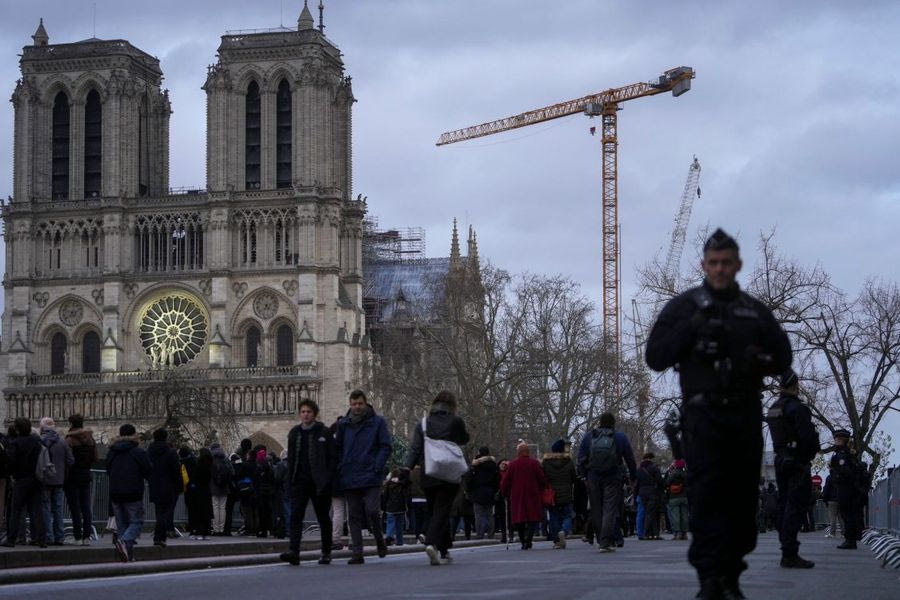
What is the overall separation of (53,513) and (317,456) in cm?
602

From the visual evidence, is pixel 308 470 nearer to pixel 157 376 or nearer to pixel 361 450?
pixel 361 450

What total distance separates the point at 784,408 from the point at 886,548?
3.58 metres

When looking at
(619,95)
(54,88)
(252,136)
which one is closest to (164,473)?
(252,136)

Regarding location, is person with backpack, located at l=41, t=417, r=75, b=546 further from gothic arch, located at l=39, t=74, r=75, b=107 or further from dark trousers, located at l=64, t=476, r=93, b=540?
gothic arch, located at l=39, t=74, r=75, b=107

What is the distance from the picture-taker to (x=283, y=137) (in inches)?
3755

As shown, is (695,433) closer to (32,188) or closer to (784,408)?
(784,408)

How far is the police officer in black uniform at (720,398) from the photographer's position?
Answer: 9438 mm

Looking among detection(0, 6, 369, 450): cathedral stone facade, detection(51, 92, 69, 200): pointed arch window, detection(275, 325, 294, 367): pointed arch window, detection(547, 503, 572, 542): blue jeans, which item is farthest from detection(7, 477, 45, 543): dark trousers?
detection(51, 92, 69, 200): pointed arch window

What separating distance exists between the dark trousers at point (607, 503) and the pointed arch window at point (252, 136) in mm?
72588

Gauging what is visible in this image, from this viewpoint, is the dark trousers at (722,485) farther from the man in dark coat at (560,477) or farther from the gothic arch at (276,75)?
the gothic arch at (276,75)

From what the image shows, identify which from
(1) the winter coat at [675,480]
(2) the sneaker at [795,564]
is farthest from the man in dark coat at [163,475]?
(1) the winter coat at [675,480]

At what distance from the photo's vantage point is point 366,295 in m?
122

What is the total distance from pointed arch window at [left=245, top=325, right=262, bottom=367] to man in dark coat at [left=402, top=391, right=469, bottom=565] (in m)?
77.3

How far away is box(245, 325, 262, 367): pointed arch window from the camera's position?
312 ft
